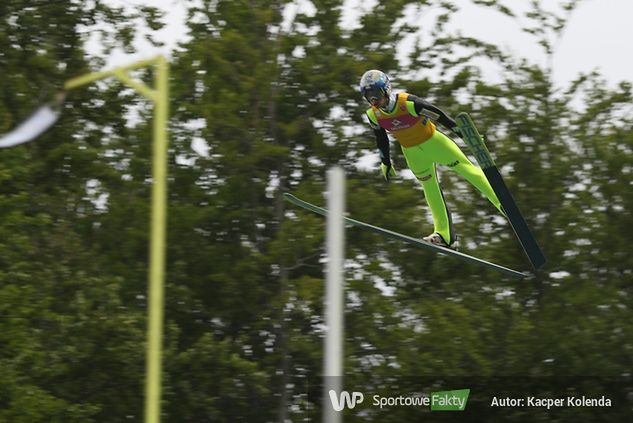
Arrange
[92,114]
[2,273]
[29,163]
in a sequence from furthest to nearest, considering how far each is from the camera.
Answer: [92,114], [29,163], [2,273]

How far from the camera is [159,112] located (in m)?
13.0

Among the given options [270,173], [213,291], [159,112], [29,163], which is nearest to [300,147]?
[270,173]

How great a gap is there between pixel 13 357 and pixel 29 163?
360 centimetres

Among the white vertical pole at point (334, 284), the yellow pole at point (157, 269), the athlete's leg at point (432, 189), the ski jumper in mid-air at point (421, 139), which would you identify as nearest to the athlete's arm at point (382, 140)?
the ski jumper in mid-air at point (421, 139)

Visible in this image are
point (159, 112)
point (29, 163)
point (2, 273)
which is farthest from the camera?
point (29, 163)

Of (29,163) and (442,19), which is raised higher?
(442,19)

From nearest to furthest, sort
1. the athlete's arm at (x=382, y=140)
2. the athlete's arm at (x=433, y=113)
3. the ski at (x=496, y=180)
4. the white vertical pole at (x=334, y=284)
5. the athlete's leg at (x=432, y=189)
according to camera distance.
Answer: the white vertical pole at (x=334, y=284) < the athlete's arm at (x=433, y=113) < the ski at (x=496, y=180) < the athlete's arm at (x=382, y=140) < the athlete's leg at (x=432, y=189)

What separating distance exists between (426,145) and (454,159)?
349 mm

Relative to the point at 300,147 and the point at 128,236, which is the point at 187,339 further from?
the point at 300,147

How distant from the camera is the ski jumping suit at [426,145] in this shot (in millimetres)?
13969

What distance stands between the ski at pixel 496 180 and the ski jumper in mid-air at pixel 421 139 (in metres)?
0.10

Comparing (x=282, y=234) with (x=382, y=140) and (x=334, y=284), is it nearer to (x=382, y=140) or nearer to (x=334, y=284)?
(x=382, y=140)

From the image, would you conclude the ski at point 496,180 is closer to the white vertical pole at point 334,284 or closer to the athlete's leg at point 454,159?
the athlete's leg at point 454,159

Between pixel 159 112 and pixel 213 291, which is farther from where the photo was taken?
pixel 213 291
